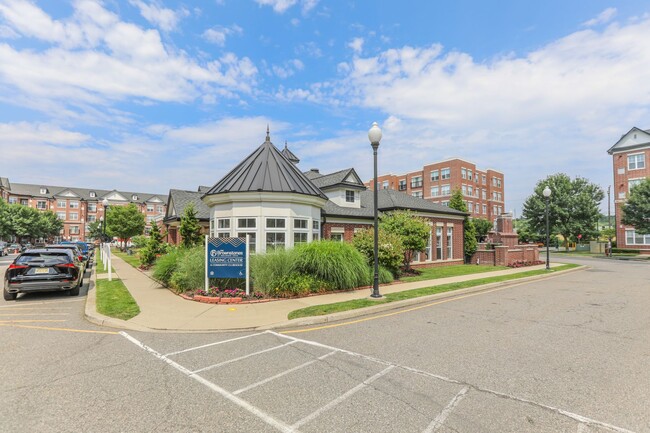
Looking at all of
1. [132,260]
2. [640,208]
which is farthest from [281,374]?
[640,208]

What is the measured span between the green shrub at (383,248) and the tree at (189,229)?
10396 mm

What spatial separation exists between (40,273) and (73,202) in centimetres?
9750

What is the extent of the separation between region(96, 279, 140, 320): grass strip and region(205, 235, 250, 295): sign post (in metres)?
2.24

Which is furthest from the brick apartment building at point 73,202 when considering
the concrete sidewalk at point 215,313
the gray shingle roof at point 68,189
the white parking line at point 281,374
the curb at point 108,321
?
the white parking line at point 281,374

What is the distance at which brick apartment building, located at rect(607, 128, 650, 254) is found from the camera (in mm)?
45312

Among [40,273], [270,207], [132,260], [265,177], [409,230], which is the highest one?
[265,177]

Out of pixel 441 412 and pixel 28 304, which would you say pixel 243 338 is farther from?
pixel 28 304

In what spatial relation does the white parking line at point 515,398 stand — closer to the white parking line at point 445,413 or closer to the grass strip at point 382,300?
the white parking line at point 445,413

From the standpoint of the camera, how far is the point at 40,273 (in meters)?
10.5

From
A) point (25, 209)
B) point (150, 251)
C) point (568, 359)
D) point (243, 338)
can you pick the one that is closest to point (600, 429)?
point (568, 359)

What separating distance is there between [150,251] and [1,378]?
57.0 feet

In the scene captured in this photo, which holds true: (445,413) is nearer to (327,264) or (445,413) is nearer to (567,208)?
(327,264)

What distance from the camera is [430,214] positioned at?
74.9 ft

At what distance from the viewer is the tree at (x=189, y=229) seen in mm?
19328
